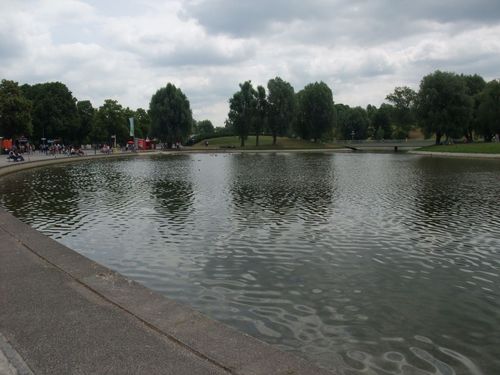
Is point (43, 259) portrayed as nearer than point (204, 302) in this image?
No

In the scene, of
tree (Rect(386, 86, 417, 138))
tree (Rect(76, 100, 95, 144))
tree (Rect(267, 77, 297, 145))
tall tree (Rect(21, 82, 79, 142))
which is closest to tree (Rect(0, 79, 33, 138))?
tall tree (Rect(21, 82, 79, 142))

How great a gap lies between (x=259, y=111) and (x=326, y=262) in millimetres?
102325

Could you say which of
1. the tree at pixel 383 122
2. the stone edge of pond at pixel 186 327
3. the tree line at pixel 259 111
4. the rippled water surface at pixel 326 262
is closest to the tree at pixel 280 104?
the tree line at pixel 259 111

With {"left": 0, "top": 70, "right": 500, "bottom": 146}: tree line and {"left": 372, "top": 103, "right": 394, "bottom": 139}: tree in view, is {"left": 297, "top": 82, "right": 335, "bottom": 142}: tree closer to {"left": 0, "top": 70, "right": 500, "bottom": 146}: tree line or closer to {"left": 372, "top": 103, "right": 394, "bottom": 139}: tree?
{"left": 0, "top": 70, "right": 500, "bottom": 146}: tree line

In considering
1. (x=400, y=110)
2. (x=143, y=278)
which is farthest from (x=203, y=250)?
(x=400, y=110)

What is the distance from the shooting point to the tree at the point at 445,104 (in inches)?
3344

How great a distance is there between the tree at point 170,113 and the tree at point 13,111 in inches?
1166

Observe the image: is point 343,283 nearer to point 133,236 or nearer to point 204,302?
point 204,302

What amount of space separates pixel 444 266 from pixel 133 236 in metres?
8.95

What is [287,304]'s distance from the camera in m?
8.20

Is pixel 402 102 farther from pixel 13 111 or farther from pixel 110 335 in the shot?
pixel 110 335

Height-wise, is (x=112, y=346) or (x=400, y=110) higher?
(x=400, y=110)

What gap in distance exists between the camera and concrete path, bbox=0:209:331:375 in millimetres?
4781

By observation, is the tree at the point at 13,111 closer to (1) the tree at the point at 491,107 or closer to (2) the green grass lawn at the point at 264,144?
(2) the green grass lawn at the point at 264,144
